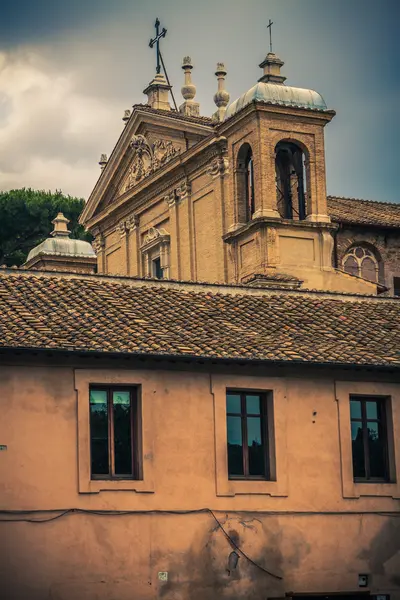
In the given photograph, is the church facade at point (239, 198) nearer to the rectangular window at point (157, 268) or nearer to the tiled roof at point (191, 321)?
the rectangular window at point (157, 268)

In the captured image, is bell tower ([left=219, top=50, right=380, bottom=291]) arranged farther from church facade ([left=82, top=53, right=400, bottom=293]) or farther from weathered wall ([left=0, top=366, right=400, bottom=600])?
weathered wall ([left=0, top=366, right=400, bottom=600])

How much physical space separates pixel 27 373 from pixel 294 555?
20.7 feet

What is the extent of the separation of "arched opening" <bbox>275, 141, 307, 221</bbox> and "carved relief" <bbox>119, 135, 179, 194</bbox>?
522 cm

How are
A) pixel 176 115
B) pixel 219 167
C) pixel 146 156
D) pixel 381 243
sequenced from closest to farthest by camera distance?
pixel 219 167
pixel 176 115
pixel 381 243
pixel 146 156

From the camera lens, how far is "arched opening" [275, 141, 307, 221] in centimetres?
4231

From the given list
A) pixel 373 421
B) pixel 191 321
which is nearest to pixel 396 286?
pixel 373 421

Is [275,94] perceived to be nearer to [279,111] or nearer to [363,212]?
[279,111]

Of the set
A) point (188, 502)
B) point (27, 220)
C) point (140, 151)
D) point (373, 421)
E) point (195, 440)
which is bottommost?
point (188, 502)

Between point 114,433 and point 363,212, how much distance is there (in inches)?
871

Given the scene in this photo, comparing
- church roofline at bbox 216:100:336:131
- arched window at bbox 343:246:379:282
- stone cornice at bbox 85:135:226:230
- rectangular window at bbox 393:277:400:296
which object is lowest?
rectangular window at bbox 393:277:400:296

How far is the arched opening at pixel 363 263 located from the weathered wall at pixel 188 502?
55.3 feet

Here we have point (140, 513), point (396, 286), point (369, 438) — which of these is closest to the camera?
point (140, 513)

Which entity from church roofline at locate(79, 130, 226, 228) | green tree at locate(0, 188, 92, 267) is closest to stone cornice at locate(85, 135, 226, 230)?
church roofline at locate(79, 130, 226, 228)

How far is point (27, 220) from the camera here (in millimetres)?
70625
